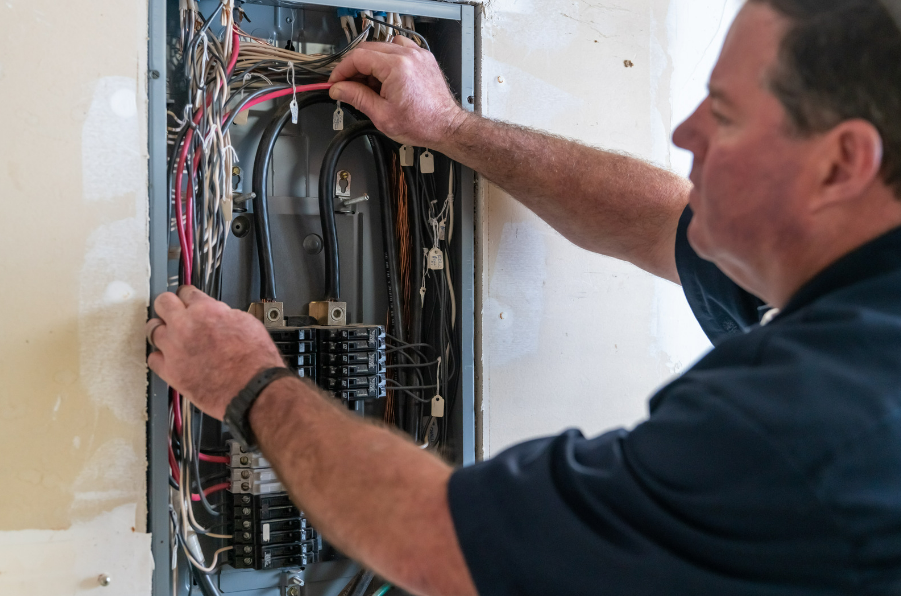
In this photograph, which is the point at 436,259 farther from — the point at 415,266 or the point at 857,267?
the point at 857,267

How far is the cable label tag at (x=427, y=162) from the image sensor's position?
1.34m

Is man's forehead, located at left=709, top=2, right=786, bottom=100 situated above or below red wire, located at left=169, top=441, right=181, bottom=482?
above

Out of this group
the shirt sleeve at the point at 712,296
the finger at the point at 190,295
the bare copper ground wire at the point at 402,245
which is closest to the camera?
the finger at the point at 190,295

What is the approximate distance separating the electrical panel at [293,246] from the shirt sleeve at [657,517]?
533 millimetres

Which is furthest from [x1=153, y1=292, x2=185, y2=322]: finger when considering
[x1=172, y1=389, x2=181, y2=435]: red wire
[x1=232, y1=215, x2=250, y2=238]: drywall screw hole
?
[x1=232, y1=215, x2=250, y2=238]: drywall screw hole

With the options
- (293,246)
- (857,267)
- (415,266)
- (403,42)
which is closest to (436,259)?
(415,266)

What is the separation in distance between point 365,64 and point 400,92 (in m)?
0.08

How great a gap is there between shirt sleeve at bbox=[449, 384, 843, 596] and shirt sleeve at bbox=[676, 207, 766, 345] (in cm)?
50

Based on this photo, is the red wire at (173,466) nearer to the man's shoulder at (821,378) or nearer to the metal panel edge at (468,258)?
the metal panel edge at (468,258)

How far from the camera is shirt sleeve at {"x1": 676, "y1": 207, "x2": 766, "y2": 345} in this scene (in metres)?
1.18

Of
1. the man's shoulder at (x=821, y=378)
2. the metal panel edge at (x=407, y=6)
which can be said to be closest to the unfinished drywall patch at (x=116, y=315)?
the metal panel edge at (x=407, y=6)

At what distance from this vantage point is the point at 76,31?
1.03 metres

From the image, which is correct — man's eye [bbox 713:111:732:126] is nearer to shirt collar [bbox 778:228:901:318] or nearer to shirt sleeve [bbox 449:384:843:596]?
shirt collar [bbox 778:228:901:318]

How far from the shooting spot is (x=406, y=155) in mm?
1356
